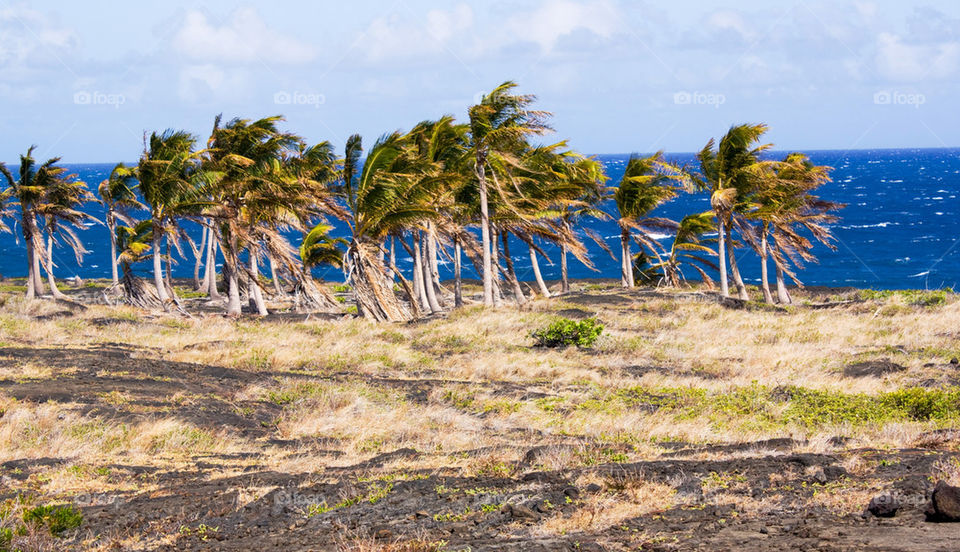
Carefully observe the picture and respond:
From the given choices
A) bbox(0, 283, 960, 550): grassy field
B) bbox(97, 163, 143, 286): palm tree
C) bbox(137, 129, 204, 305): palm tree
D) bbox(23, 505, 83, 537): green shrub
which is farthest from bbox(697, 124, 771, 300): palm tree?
bbox(23, 505, 83, 537): green shrub

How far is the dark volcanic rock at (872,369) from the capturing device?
17.2 m

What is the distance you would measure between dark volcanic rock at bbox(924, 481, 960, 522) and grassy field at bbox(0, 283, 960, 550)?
162 millimetres

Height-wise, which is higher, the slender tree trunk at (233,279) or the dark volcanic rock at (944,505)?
the slender tree trunk at (233,279)

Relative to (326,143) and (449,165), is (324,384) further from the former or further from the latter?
(326,143)

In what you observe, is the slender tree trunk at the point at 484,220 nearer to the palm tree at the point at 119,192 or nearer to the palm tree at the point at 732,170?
the palm tree at the point at 732,170

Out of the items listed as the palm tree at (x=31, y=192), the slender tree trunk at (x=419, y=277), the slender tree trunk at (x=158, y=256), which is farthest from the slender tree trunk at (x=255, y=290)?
the palm tree at (x=31, y=192)

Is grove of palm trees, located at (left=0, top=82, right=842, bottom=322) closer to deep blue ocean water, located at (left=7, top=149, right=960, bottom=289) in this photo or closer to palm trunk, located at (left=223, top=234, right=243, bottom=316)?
palm trunk, located at (left=223, top=234, right=243, bottom=316)

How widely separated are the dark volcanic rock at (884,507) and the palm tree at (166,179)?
2324cm

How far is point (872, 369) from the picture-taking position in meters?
17.5

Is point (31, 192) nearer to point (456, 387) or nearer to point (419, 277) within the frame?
point (419, 277)

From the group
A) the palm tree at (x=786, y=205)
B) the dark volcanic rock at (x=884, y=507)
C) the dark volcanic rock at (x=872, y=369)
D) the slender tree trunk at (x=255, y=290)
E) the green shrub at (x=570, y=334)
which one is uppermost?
the palm tree at (x=786, y=205)

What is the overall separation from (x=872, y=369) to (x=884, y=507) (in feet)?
38.1

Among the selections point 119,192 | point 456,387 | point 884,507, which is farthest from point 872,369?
point 119,192

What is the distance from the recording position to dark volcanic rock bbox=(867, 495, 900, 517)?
23.0ft
